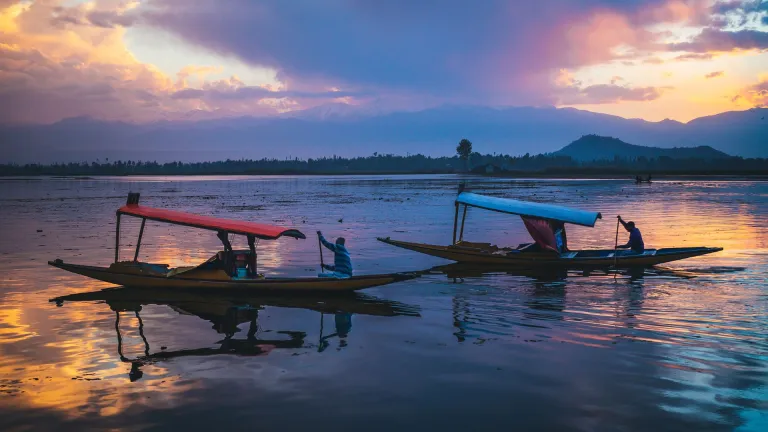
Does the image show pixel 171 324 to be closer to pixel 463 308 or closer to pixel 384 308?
pixel 384 308

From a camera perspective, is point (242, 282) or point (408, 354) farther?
point (242, 282)

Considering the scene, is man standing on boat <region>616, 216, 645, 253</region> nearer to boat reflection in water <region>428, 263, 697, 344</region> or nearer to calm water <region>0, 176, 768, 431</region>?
boat reflection in water <region>428, 263, 697, 344</region>

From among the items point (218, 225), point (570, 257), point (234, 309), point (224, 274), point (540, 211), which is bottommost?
point (234, 309)

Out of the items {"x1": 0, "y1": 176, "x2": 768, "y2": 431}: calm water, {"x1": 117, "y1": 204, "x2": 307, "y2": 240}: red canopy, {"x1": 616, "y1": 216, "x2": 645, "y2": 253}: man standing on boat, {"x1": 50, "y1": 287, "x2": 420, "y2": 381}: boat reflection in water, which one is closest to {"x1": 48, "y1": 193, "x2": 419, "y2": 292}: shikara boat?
{"x1": 117, "y1": 204, "x2": 307, "y2": 240}: red canopy

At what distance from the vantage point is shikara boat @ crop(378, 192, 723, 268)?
22281 mm

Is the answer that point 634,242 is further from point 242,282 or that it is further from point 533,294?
point 242,282

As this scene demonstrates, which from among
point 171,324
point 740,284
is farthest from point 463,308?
point 740,284

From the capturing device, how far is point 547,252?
23.0 metres

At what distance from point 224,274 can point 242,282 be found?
0.65 metres

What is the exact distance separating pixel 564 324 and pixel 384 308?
15.6ft

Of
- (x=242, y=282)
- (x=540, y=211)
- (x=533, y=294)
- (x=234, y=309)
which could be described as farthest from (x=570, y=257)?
(x=234, y=309)

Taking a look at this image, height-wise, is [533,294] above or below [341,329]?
above

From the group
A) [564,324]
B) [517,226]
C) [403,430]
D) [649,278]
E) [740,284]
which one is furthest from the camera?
[517,226]

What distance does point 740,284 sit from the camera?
62.2ft
